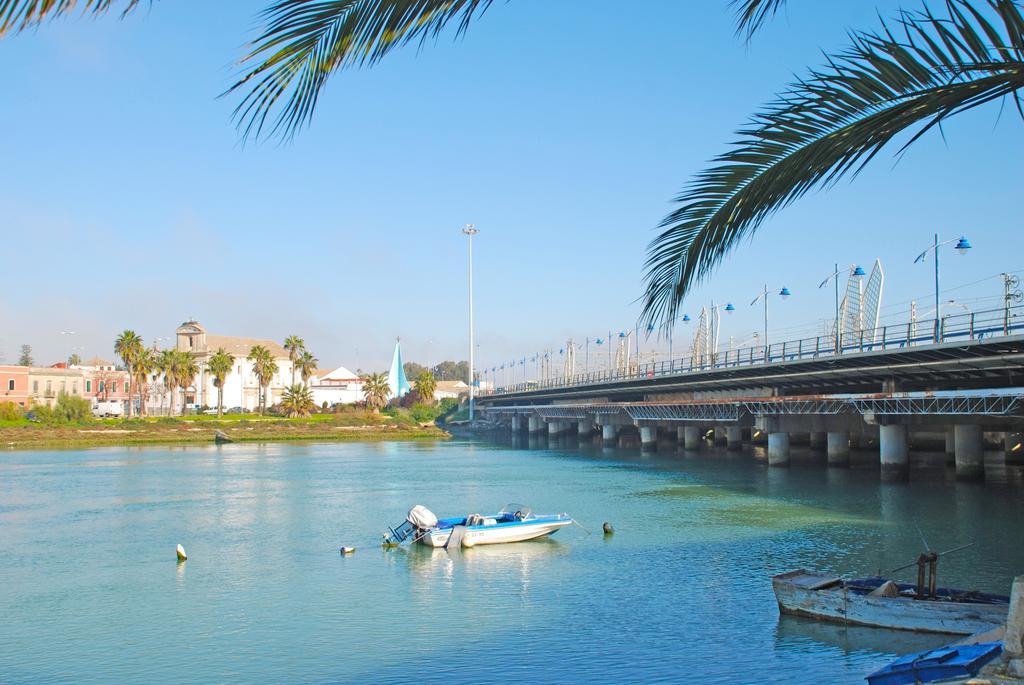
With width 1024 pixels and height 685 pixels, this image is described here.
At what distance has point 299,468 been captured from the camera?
85.6 m

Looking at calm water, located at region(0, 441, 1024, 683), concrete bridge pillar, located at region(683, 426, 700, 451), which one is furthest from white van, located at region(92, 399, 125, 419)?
calm water, located at region(0, 441, 1024, 683)

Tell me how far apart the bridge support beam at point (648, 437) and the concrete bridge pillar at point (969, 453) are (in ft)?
176

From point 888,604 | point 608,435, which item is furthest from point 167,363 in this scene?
point 888,604

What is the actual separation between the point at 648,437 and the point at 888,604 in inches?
3625

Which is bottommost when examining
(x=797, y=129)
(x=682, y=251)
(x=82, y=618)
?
(x=82, y=618)

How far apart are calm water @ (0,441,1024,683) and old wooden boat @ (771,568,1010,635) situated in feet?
1.55

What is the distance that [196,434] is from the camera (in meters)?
131

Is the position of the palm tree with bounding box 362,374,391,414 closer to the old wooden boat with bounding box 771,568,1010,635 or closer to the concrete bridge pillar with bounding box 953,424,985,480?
the concrete bridge pillar with bounding box 953,424,985,480

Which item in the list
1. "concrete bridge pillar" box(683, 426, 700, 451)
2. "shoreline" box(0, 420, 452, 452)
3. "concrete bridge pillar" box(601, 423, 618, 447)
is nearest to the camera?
"concrete bridge pillar" box(683, 426, 700, 451)

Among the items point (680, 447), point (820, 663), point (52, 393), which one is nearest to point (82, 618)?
point (820, 663)

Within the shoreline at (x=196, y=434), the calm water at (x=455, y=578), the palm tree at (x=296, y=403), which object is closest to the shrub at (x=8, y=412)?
the shoreline at (x=196, y=434)

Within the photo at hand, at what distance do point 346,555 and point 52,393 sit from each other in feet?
436

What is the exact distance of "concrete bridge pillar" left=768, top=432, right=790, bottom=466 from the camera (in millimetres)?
81000

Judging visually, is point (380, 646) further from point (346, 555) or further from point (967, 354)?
point (967, 354)
